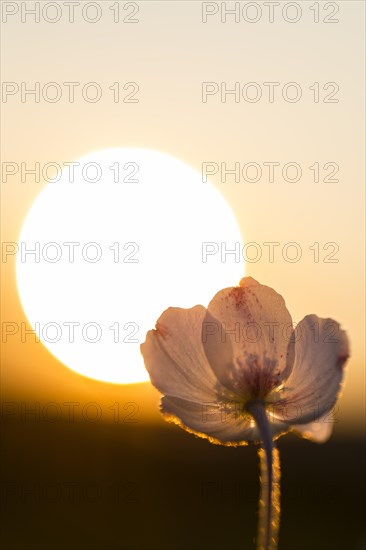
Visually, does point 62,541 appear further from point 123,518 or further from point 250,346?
point 250,346

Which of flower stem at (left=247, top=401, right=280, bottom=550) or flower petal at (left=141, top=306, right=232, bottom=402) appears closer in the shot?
flower stem at (left=247, top=401, right=280, bottom=550)

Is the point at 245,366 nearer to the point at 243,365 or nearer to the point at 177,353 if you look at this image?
the point at 243,365

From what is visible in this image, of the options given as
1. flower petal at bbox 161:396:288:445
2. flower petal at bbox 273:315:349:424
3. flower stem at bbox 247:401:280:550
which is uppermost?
flower petal at bbox 273:315:349:424

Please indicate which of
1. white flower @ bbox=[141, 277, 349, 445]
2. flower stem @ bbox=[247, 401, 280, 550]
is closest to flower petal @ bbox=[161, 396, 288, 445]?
white flower @ bbox=[141, 277, 349, 445]

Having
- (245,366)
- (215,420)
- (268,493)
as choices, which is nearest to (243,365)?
(245,366)

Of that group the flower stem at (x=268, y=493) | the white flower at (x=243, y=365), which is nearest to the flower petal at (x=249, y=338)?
the white flower at (x=243, y=365)

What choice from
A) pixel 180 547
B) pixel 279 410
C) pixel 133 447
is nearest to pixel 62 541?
pixel 180 547

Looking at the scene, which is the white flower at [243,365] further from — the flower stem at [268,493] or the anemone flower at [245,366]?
the flower stem at [268,493]

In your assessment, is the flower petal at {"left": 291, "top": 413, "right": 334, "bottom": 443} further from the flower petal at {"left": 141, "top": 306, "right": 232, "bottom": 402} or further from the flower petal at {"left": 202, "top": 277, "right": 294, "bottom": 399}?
the flower petal at {"left": 141, "top": 306, "right": 232, "bottom": 402}
